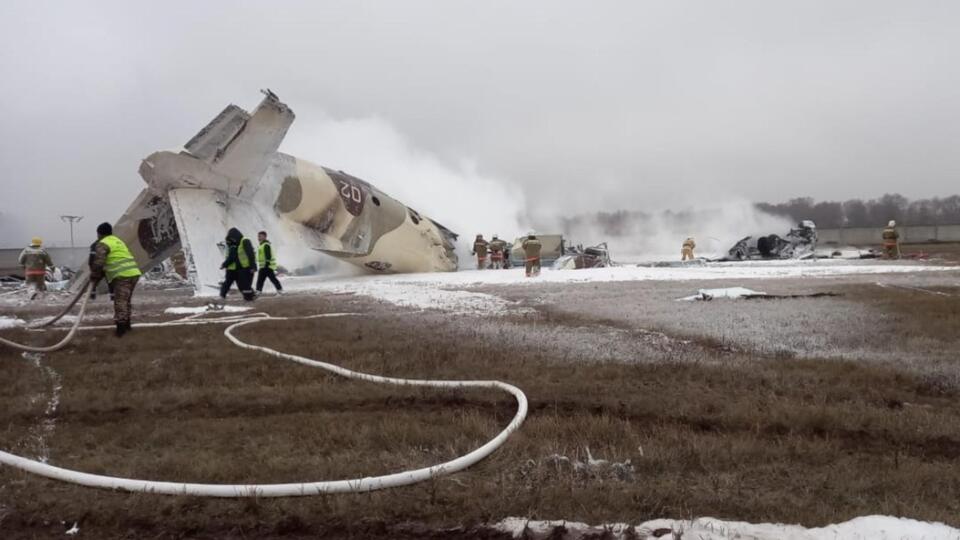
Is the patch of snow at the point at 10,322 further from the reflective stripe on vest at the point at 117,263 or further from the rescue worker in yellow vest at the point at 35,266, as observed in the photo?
the rescue worker in yellow vest at the point at 35,266

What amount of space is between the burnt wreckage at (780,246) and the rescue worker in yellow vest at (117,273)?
89.3 feet

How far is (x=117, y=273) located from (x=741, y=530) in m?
8.16

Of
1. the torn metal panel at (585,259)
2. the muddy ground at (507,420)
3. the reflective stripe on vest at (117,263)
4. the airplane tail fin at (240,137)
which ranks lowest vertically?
the muddy ground at (507,420)

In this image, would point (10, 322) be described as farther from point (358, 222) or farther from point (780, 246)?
point (780, 246)

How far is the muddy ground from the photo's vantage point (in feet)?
8.52

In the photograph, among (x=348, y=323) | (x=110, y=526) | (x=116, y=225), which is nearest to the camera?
(x=110, y=526)

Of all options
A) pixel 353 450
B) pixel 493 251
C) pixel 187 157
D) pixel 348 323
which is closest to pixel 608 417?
pixel 353 450

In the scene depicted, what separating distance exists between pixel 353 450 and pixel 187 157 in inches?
513

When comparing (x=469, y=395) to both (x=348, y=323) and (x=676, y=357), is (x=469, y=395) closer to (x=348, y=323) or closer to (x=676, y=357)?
(x=676, y=357)

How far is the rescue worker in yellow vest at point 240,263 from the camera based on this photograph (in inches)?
464

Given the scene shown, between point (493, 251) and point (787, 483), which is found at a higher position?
point (493, 251)

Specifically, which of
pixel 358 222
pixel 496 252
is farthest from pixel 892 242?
pixel 358 222

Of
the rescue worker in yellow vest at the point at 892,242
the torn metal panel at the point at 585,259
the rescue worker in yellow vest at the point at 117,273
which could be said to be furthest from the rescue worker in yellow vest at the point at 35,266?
the rescue worker in yellow vest at the point at 892,242

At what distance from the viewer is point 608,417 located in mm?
3648
